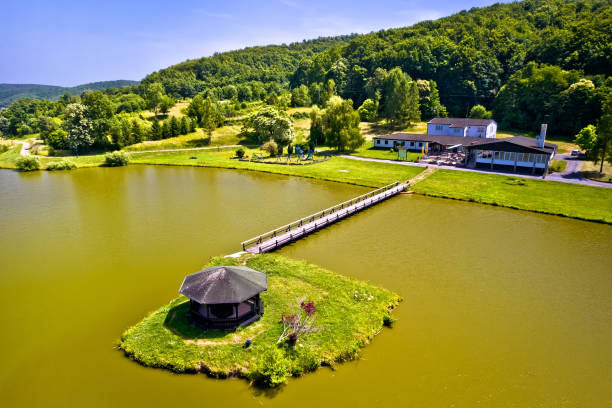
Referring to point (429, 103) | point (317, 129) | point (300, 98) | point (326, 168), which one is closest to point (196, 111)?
point (317, 129)

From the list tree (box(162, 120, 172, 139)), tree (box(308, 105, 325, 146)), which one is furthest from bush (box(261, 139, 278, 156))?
tree (box(162, 120, 172, 139))

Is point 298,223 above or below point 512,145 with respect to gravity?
below

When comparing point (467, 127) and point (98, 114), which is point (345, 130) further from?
point (98, 114)

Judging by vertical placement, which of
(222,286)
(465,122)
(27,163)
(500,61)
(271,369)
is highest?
(500,61)

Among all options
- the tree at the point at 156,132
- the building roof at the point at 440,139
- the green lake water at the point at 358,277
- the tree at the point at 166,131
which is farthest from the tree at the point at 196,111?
the green lake water at the point at 358,277

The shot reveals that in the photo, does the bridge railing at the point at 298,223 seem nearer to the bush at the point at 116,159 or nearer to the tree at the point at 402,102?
the tree at the point at 402,102

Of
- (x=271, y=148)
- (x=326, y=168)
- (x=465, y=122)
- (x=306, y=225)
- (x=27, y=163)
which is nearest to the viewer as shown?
(x=306, y=225)
